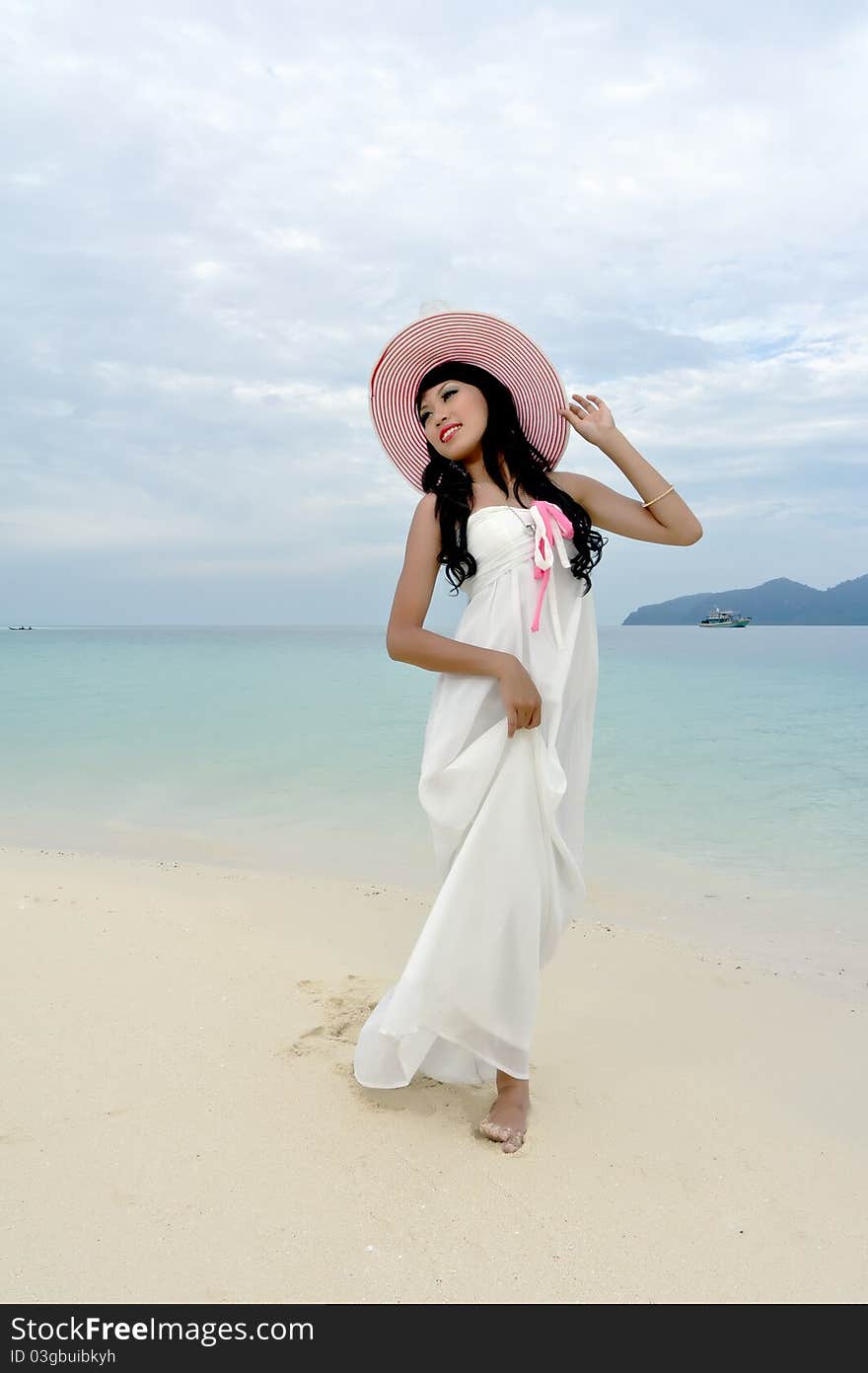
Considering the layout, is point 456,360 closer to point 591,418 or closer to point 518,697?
point 591,418

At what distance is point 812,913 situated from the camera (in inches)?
189

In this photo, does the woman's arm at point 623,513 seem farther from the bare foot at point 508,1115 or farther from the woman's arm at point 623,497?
the bare foot at point 508,1115

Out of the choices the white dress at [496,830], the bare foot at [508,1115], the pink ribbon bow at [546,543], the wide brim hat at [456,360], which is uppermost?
the wide brim hat at [456,360]

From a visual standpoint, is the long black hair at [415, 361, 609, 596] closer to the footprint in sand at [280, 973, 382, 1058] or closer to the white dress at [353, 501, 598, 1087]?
the white dress at [353, 501, 598, 1087]

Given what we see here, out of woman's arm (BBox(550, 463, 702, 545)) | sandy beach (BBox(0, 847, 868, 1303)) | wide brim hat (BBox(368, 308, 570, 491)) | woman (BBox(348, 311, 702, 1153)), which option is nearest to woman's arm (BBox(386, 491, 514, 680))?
woman (BBox(348, 311, 702, 1153))

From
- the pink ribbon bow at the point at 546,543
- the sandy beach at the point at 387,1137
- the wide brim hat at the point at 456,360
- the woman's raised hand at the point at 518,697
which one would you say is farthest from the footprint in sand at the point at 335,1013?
the wide brim hat at the point at 456,360

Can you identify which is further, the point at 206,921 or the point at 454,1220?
the point at 206,921

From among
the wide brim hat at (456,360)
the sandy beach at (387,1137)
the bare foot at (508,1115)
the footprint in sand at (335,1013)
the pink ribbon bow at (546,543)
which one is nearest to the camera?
the sandy beach at (387,1137)

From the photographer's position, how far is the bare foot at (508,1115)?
2.38m

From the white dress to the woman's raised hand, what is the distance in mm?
61

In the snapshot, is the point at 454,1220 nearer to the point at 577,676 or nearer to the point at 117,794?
the point at 577,676

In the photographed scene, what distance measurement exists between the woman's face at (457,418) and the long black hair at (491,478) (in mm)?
28
